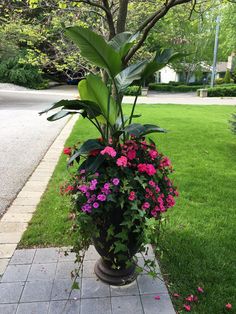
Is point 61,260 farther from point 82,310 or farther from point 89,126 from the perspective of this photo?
point 89,126

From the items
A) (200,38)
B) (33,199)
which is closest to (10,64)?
(200,38)

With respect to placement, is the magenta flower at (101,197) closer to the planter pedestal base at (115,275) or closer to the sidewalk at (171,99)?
the planter pedestal base at (115,275)

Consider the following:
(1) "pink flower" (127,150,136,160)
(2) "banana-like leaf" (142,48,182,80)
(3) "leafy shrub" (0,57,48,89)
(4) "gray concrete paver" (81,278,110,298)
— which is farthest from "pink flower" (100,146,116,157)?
(3) "leafy shrub" (0,57,48,89)

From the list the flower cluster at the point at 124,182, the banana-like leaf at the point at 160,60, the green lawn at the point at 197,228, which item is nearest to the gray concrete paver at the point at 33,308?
the flower cluster at the point at 124,182

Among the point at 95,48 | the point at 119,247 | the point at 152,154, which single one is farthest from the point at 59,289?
the point at 95,48

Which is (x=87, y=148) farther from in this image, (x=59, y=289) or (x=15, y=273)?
(x=15, y=273)

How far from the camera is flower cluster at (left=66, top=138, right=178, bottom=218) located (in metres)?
2.30

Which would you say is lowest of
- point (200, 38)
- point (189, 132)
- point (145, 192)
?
point (189, 132)

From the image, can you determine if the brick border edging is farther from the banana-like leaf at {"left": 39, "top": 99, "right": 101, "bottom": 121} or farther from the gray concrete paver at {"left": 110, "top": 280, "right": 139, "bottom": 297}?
the banana-like leaf at {"left": 39, "top": 99, "right": 101, "bottom": 121}

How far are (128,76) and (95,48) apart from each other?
39cm

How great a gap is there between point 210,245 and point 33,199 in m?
2.40

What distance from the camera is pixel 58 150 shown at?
7199mm

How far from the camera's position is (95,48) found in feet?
7.20

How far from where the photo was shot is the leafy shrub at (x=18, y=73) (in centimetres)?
2598
